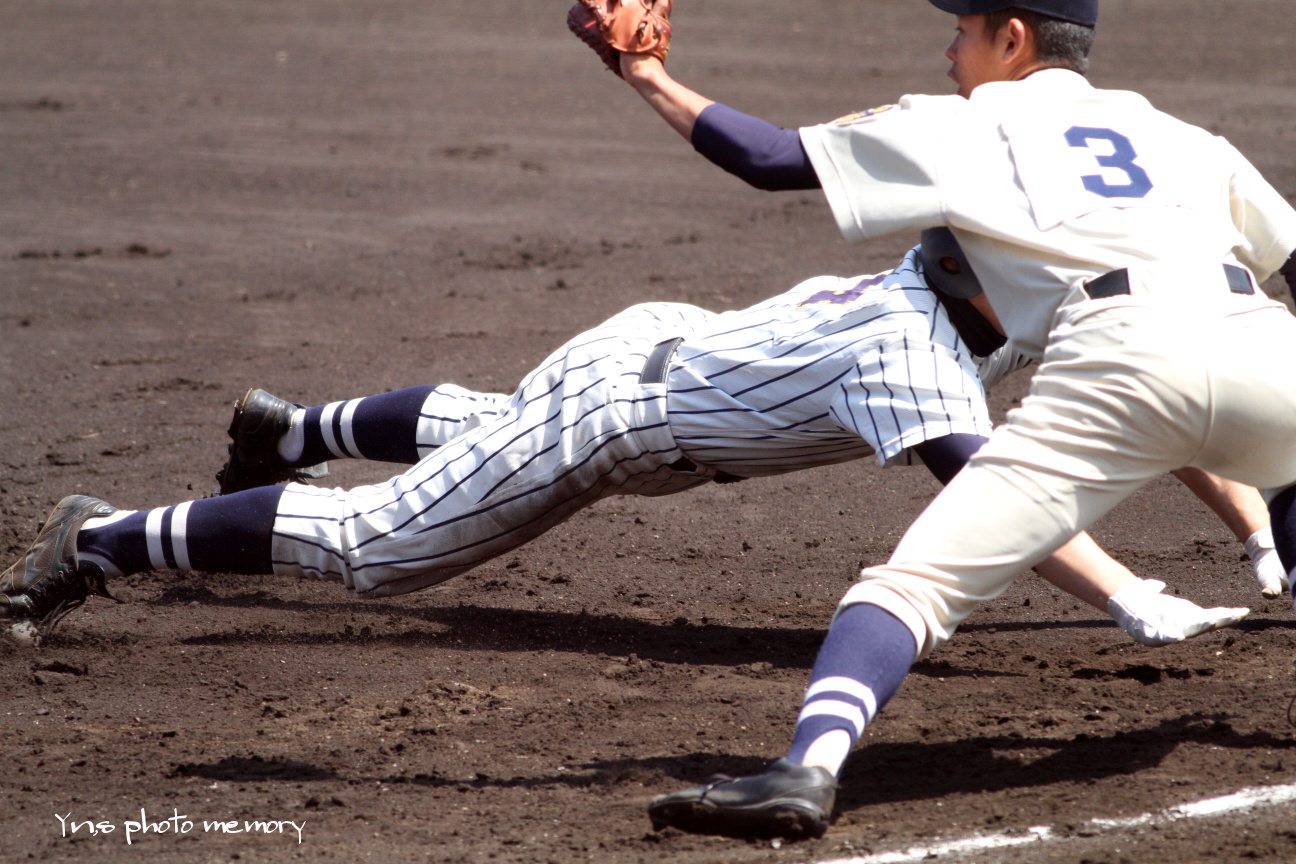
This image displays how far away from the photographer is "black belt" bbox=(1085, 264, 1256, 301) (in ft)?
6.62

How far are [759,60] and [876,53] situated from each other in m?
0.91

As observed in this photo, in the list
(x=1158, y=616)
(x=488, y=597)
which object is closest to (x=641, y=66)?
(x=1158, y=616)

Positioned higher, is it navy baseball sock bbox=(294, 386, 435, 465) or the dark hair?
the dark hair

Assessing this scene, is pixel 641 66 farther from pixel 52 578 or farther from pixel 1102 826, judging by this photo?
pixel 52 578

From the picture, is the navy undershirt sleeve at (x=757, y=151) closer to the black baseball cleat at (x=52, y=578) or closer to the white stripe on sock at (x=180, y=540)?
the white stripe on sock at (x=180, y=540)

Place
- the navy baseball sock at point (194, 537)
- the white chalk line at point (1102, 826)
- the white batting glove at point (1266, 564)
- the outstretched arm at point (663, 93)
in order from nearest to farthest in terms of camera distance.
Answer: the white chalk line at point (1102, 826) → the outstretched arm at point (663, 93) → the navy baseball sock at point (194, 537) → the white batting glove at point (1266, 564)

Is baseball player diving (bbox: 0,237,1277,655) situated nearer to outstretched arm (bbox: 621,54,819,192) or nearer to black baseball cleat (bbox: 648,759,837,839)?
outstretched arm (bbox: 621,54,819,192)

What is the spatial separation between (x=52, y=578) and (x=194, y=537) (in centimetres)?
33

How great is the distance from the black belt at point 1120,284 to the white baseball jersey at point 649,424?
1.56ft

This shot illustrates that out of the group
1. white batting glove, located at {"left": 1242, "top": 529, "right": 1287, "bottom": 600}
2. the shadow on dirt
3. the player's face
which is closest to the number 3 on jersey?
the player's face

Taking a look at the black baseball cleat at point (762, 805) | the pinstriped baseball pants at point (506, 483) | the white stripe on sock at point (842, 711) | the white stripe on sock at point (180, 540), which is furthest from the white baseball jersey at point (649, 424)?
the black baseball cleat at point (762, 805)

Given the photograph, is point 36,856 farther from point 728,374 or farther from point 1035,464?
point 1035,464

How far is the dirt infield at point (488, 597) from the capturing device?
2.25 metres

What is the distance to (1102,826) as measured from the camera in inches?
82.2
